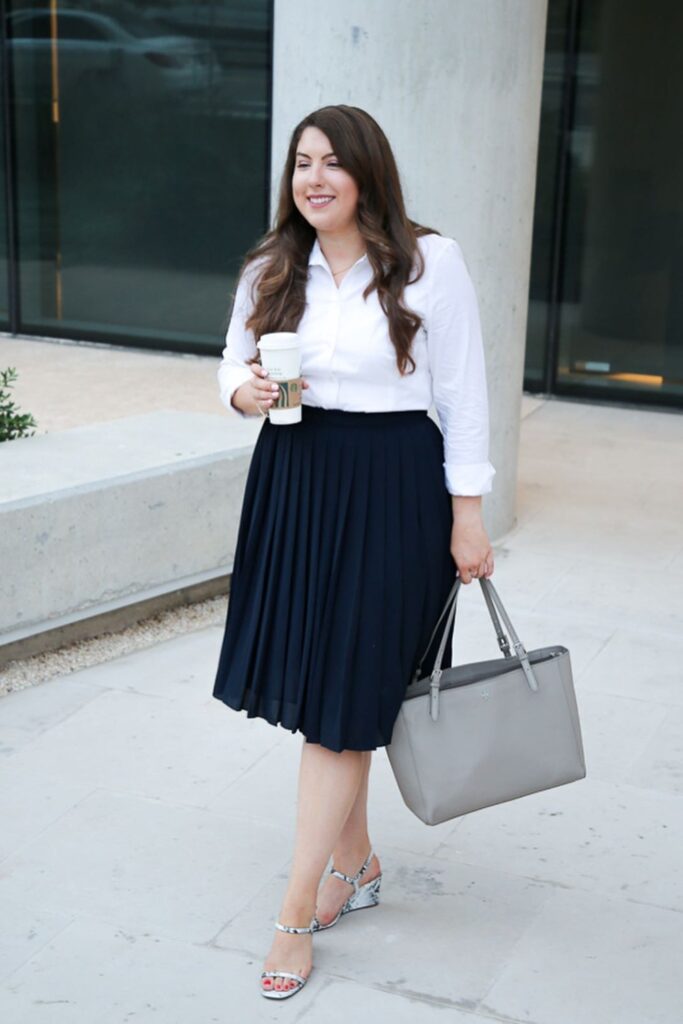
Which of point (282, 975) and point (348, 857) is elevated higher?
point (348, 857)

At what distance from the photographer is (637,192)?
30.1ft

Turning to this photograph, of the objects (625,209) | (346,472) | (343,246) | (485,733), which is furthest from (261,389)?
(625,209)

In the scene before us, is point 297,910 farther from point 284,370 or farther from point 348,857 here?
point 284,370

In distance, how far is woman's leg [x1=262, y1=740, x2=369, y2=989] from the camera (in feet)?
10.6

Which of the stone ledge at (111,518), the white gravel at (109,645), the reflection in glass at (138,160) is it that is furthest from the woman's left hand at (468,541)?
the reflection in glass at (138,160)

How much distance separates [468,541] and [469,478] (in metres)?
0.14

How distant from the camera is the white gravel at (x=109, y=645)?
4.95 meters

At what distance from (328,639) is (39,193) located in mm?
8326

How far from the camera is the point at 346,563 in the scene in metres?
3.17

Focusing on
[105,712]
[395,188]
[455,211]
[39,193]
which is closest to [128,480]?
[105,712]

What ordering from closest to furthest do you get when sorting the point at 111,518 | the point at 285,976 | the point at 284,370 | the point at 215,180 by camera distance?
1. the point at 284,370
2. the point at 285,976
3. the point at 111,518
4. the point at 215,180

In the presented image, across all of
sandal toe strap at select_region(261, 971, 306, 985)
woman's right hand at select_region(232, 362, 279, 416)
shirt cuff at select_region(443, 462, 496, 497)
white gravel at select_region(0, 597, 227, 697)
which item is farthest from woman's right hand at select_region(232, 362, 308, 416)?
white gravel at select_region(0, 597, 227, 697)

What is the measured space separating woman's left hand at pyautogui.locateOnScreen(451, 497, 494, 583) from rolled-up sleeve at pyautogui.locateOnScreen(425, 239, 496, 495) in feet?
0.17

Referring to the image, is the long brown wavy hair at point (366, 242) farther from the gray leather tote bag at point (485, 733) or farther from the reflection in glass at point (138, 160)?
the reflection in glass at point (138, 160)
